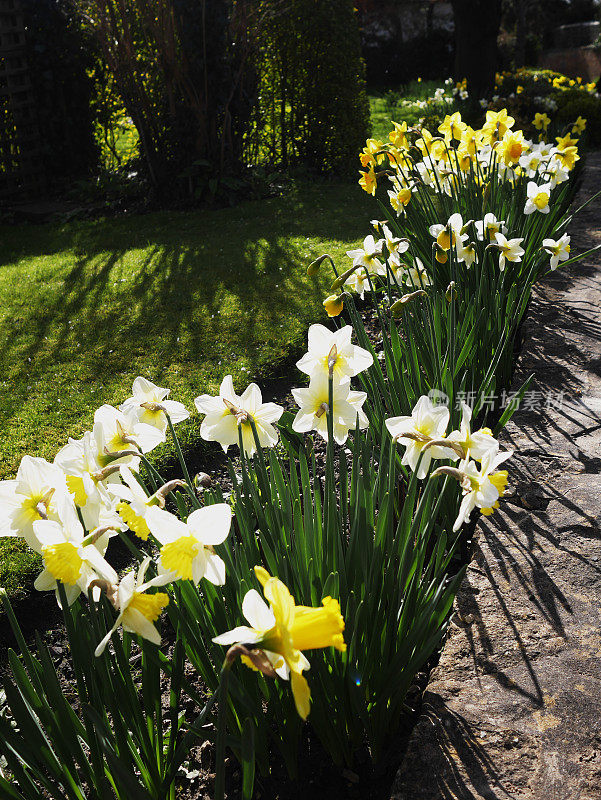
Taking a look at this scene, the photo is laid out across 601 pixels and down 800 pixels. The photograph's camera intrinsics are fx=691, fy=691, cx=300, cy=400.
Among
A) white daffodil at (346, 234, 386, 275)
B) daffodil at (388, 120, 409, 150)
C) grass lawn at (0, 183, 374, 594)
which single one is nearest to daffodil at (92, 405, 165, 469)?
grass lawn at (0, 183, 374, 594)

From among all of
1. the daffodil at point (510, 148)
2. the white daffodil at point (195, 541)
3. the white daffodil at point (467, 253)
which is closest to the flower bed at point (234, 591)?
the white daffodil at point (195, 541)

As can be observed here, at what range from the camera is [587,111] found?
7.37 m

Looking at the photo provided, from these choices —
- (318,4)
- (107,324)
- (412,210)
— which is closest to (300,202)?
(318,4)

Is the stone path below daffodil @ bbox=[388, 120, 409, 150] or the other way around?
below

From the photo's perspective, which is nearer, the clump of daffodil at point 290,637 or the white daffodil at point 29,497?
the clump of daffodil at point 290,637

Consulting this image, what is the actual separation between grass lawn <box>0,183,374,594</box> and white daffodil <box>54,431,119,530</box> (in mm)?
1181

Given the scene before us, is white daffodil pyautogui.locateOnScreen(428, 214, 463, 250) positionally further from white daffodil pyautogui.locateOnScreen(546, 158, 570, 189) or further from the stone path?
white daffodil pyautogui.locateOnScreen(546, 158, 570, 189)

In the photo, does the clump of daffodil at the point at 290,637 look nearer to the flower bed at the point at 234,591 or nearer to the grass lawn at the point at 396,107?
the flower bed at the point at 234,591

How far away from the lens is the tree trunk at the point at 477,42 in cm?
961

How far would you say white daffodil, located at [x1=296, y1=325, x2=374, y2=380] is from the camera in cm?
133

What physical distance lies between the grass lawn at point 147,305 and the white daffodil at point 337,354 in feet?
4.36

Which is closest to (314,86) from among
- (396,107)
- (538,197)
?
(396,107)

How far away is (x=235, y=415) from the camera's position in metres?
1.31

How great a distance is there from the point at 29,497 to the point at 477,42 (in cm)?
1049
